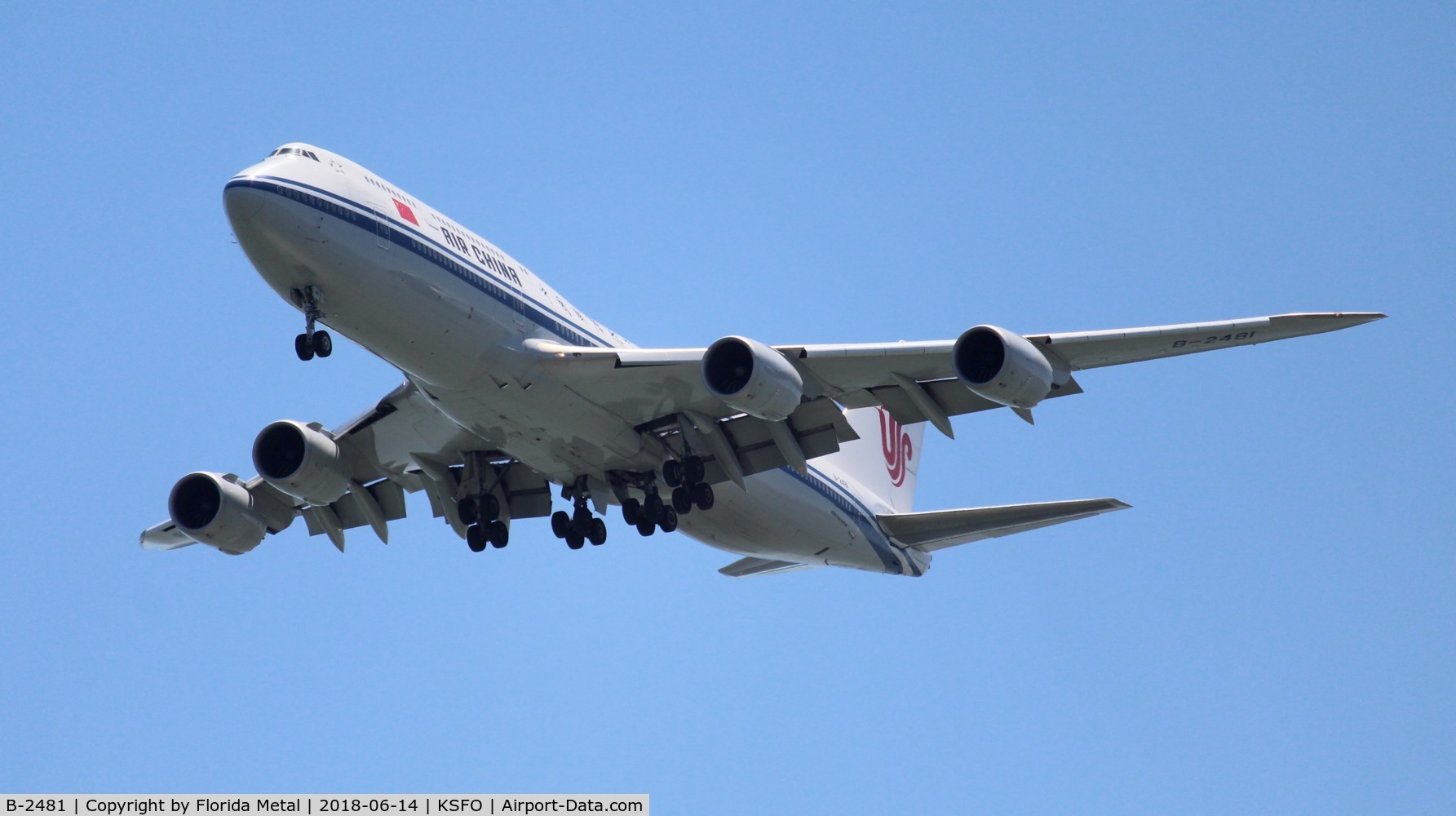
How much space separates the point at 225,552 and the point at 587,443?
354 inches

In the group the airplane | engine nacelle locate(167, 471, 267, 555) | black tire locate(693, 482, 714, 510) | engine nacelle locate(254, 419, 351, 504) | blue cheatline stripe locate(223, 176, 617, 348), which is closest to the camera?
blue cheatline stripe locate(223, 176, 617, 348)

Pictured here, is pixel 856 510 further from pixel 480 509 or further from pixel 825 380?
pixel 480 509

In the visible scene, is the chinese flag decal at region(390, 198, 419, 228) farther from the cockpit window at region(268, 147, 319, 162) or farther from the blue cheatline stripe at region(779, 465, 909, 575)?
the blue cheatline stripe at region(779, 465, 909, 575)

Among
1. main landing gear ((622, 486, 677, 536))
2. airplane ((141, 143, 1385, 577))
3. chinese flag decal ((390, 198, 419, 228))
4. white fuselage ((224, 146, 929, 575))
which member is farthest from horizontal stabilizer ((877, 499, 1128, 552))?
chinese flag decal ((390, 198, 419, 228))

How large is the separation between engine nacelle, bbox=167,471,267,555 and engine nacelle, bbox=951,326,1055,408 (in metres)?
15.2

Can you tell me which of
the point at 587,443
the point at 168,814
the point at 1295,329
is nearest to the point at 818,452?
the point at 587,443

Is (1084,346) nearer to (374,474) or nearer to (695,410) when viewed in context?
(695,410)

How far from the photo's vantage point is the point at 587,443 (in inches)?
1097

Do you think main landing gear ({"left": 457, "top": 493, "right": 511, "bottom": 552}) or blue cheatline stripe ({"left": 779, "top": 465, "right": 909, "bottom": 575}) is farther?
blue cheatline stripe ({"left": 779, "top": 465, "right": 909, "bottom": 575})

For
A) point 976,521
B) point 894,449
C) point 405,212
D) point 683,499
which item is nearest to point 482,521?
point 683,499

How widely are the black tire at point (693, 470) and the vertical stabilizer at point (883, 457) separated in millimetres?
7749

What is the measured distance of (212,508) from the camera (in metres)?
30.9

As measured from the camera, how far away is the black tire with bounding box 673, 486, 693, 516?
2817cm

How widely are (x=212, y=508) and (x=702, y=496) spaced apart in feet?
33.9
